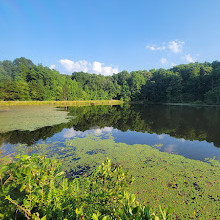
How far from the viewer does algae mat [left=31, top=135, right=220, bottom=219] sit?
3.40 metres

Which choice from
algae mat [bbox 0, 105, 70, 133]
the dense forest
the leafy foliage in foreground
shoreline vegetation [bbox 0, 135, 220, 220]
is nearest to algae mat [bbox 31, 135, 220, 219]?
shoreline vegetation [bbox 0, 135, 220, 220]

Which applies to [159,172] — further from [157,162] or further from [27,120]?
[27,120]

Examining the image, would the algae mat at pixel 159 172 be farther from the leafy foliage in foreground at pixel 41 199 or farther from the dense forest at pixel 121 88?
the dense forest at pixel 121 88

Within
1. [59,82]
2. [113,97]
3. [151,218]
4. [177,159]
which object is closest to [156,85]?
[113,97]

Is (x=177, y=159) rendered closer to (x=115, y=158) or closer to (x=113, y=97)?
(x=115, y=158)

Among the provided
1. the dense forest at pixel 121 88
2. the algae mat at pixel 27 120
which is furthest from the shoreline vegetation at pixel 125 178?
the dense forest at pixel 121 88

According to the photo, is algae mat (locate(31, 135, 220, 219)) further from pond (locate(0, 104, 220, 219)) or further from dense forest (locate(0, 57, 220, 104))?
dense forest (locate(0, 57, 220, 104))

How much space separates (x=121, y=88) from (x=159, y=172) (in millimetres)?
62417

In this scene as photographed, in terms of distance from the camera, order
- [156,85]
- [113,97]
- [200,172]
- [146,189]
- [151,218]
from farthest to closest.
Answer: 1. [113,97]
2. [156,85]
3. [200,172]
4. [146,189]
5. [151,218]

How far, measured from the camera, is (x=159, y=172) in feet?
15.9

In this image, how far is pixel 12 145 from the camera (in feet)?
24.3

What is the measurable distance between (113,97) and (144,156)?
62.0 metres

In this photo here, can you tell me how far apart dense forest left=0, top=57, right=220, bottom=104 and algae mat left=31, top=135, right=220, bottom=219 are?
4060cm

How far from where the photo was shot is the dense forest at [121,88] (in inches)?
1585
